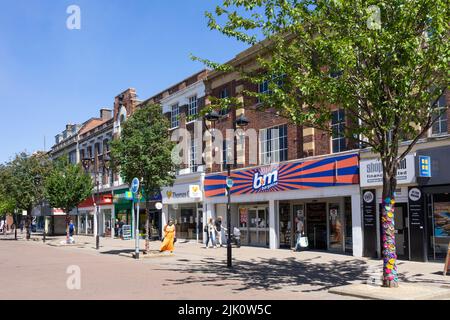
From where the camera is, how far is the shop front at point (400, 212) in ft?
Answer: 55.2

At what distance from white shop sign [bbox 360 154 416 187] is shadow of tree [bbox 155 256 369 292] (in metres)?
3.05

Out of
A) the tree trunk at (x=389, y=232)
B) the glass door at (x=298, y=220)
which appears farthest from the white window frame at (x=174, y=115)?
the tree trunk at (x=389, y=232)

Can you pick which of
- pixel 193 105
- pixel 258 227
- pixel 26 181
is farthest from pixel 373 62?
pixel 26 181

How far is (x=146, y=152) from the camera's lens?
21.7 metres

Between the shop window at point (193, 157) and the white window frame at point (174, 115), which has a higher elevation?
the white window frame at point (174, 115)

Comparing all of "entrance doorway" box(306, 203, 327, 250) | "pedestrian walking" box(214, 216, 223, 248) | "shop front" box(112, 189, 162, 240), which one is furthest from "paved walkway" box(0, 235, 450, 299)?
"shop front" box(112, 189, 162, 240)

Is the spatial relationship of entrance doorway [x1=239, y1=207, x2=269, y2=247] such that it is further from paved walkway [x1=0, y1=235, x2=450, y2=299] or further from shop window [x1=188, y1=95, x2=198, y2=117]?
shop window [x1=188, y1=95, x2=198, y2=117]

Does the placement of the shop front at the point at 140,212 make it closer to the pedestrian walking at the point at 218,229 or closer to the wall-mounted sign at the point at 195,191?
the wall-mounted sign at the point at 195,191

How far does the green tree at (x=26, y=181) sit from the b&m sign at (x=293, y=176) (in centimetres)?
1893

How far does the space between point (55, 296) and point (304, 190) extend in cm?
1352

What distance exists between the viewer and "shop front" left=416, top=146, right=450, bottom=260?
16.0m

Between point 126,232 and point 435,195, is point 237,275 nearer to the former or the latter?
point 435,195
